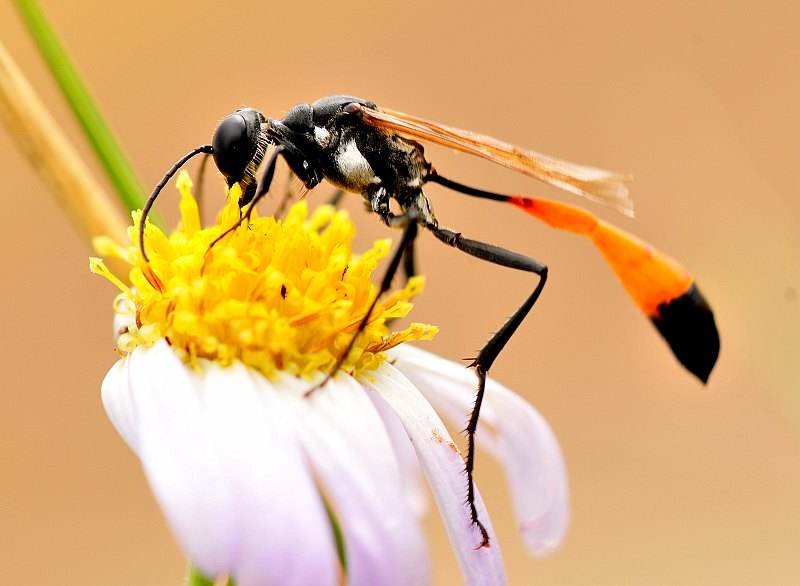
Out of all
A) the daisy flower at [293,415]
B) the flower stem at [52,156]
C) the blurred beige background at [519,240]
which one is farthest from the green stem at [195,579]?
the blurred beige background at [519,240]

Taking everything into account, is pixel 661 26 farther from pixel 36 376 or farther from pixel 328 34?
pixel 36 376

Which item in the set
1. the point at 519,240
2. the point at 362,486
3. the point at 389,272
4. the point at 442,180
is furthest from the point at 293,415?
the point at 519,240

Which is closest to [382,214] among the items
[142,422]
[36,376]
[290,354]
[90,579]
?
[290,354]

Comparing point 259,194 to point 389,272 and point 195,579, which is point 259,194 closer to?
point 389,272

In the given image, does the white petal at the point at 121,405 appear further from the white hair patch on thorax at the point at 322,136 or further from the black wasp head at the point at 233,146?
the white hair patch on thorax at the point at 322,136

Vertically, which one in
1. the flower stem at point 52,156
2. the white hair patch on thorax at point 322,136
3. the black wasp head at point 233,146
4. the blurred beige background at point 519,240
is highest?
the flower stem at point 52,156
